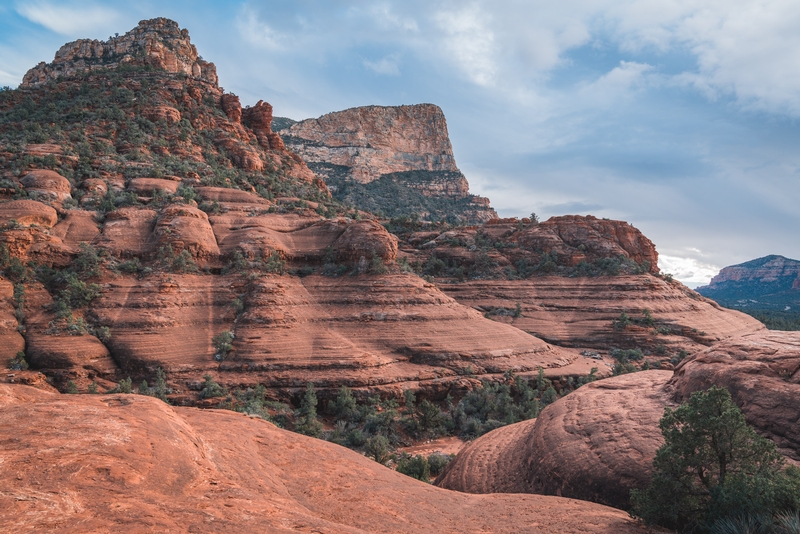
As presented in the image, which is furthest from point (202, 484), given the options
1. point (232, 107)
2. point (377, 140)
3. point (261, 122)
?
point (377, 140)

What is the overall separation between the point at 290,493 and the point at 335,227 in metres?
26.9

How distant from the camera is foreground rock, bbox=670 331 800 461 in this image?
897 centimetres

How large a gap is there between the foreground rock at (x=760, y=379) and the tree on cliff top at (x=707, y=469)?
1480mm

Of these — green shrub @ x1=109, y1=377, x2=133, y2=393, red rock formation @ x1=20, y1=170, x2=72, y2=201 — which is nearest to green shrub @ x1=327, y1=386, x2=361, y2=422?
green shrub @ x1=109, y1=377, x2=133, y2=393

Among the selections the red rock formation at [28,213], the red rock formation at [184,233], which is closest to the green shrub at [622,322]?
the red rock formation at [184,233]

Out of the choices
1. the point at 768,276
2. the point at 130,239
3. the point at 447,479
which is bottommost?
the point at 447,479

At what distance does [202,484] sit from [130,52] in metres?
71.6

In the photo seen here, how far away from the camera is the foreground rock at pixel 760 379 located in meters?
8.97

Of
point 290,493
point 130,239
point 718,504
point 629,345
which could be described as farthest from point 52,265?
point 629,345

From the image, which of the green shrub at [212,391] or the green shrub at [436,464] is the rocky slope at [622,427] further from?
the green shrub at [212,391]

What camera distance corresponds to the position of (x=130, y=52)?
193 ft

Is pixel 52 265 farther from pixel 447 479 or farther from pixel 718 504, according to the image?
pixel 718 504

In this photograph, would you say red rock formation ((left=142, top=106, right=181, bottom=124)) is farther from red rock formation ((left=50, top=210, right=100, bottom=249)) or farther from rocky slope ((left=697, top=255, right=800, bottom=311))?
rocky slope ((left=697, top=255, right=800, bottom=311))

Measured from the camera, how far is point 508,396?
23203mm
